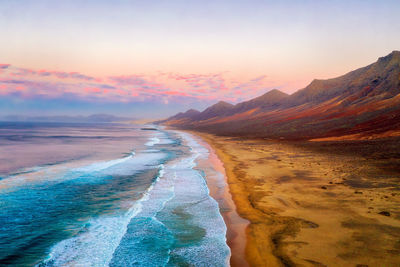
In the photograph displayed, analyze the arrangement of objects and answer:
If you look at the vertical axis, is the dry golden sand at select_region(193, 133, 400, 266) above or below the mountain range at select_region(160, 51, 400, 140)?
below

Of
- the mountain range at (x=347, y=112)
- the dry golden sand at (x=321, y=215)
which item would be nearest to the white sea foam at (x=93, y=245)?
the dry golden sand at (x=321, y=215)

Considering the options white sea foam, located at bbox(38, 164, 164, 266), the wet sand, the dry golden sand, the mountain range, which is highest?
the mountain range

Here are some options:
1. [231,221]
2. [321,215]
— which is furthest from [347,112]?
[231,221]

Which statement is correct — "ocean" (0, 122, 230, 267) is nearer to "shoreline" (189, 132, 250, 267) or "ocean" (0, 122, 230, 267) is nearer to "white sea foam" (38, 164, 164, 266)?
"white sea foam" (38, 164, 164, 266)

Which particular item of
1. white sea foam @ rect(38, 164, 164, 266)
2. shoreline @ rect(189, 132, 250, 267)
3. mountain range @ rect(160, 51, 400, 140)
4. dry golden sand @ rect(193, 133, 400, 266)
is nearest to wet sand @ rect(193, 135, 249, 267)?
shoreline @ rect(189, 132, 250, 267)

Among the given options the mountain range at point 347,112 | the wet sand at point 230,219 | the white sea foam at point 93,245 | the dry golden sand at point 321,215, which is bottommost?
the white sea foam at point 93,245

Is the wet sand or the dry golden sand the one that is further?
the wet sand

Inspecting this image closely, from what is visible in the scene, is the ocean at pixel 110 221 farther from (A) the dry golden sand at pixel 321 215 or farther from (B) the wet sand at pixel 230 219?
(A) the dry golden sand at pixel 321 215

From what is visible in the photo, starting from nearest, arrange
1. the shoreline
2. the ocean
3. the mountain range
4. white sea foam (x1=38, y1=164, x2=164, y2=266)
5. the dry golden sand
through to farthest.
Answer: the dry golden sand < white sea foam (x1=38, y1=164, x2=164, y2=266) < the shoreline < the ocean < the mountain range

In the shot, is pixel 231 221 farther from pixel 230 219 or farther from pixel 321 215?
pixel 321 215
